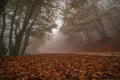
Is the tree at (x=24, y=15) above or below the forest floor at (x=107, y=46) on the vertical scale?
above

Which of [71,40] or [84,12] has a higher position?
[84,12]

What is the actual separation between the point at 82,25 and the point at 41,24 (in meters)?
9.97

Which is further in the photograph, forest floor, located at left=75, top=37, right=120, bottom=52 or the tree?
forest floor, located at left=75, top=37, right=120, bottom=52

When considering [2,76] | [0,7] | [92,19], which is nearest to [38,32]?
[0,7]

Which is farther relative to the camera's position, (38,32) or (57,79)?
(38,32)

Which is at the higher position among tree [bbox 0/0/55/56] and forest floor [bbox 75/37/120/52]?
tree [bbox 0/0/55/56]

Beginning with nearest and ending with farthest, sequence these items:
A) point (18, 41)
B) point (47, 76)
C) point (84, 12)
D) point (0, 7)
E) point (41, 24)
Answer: point (47, 76), point (0, 7), point (18, 41), point (41, 24), point (84, 12)

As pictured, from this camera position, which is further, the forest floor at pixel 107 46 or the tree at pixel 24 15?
the forest floor at pixel 107 46

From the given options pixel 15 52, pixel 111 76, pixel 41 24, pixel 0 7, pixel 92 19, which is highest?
pixel 92 19

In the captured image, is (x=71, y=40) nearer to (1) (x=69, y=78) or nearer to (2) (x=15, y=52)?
(2) (x=15, y=52)

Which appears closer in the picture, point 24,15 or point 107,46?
point 24,15

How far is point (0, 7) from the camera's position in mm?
6715

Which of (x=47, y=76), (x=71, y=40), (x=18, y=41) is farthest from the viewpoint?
(x=71, y=40)

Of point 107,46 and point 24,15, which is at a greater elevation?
point 24,15
